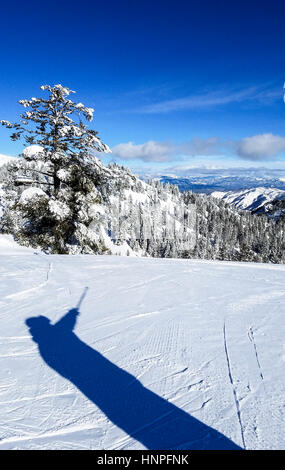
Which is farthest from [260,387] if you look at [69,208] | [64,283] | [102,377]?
[69,208]

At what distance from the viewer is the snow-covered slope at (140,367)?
7.20 feet

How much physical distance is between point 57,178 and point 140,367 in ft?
34.6

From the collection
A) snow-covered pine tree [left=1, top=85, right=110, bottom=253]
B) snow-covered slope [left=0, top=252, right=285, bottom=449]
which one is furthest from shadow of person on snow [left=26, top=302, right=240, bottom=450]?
snow-covered pine tree [left=1, top=85, right=110, bottom=253]

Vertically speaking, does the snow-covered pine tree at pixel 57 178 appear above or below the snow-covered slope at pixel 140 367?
above

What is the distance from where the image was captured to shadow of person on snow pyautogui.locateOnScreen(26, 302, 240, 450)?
2137mm

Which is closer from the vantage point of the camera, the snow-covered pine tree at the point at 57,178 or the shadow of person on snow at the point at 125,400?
the shadow of person on snow at the point at 125,400

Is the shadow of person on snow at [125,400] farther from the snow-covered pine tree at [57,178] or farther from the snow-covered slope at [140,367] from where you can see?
the snow-covered pine tree at [57,178]

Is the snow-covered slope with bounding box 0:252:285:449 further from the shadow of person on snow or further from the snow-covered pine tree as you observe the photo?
the snow-covered pine tree

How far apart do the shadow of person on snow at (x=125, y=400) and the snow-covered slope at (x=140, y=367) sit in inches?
0.4

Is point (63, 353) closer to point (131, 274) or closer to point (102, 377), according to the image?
point (102, 377)

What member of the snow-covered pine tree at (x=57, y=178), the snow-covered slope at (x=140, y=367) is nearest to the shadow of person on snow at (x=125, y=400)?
the snow-covered slope at (x=140, y=367)

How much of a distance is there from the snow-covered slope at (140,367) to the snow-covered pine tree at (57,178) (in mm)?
6244

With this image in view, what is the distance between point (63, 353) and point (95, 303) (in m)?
1.67

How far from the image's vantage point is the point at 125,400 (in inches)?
101
